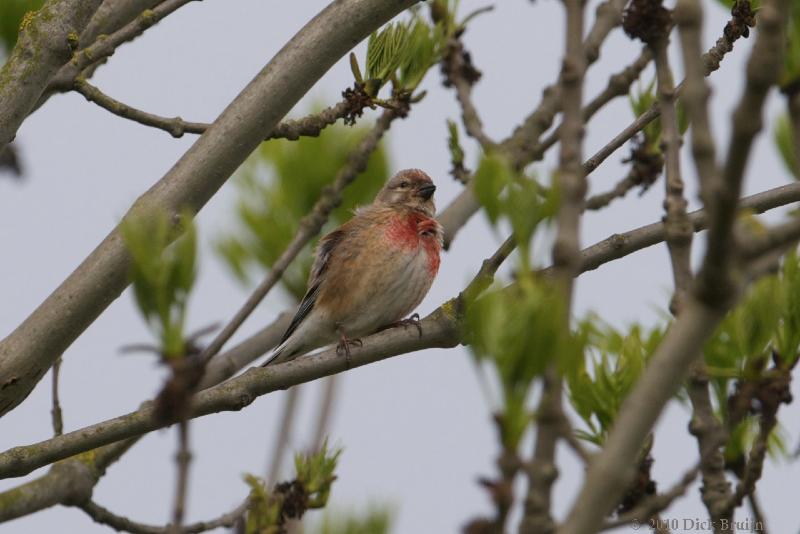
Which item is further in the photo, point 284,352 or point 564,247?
point 284,352

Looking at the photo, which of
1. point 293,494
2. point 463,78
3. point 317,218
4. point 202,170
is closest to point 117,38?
point 202,170

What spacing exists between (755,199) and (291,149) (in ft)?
11.0

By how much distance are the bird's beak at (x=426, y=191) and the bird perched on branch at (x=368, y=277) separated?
0.45 meters

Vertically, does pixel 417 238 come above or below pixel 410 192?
below

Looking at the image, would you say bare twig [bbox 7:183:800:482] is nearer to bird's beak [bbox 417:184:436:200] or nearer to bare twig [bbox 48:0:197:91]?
bare twig [bbox 48:0:197:91]

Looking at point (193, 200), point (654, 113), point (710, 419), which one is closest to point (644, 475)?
point (710, 419)

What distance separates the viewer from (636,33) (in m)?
2.80

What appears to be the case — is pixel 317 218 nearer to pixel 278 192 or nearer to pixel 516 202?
pixel 278 192

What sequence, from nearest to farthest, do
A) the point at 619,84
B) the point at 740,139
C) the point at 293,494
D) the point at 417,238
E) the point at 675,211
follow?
the point at 740,139 < the point at 675,211 < the point at 293,494 < the point at 619,84 < the point at 417,238

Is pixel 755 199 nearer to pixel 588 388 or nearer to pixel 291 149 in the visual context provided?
pixel 588 388

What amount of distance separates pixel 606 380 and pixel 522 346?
1.09m

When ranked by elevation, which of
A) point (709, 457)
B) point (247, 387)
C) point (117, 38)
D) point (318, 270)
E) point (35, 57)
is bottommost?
point (709, 457)

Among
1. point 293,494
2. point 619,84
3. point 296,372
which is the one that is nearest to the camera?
point 293,494

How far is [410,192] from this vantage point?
25.5 feet
